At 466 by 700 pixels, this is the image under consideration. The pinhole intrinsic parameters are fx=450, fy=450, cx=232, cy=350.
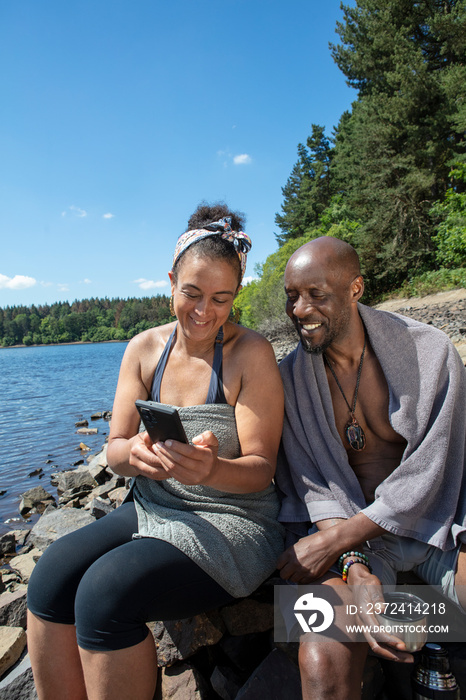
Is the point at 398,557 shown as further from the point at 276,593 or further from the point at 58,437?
the point at 58,437

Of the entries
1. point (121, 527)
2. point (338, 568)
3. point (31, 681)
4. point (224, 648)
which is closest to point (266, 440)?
point (338, 568)

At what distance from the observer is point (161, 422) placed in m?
1.81

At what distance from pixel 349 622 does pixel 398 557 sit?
557 millimetres

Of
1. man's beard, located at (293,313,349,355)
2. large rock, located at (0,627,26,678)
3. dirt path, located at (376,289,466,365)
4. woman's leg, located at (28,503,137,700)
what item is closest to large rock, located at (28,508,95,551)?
large rock, located at (0,627,26,678)

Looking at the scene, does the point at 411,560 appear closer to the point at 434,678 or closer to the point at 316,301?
the point at 434,678

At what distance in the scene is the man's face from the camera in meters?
2.38

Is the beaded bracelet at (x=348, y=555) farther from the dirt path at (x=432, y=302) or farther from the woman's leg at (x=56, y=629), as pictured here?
the dirt path at (x=432, y=302)

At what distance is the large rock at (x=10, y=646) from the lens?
2.58 metres

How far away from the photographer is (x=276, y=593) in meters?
2.22

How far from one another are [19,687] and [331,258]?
2.78 m

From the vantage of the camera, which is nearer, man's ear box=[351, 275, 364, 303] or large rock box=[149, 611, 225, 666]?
large rock box=[149, 611, 225, 666]

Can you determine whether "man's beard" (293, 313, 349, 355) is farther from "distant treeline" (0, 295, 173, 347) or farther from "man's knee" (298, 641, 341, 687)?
"distant treeline" (0, 295, 173, 347)

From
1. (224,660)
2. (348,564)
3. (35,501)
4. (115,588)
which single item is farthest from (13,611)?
(35,501)

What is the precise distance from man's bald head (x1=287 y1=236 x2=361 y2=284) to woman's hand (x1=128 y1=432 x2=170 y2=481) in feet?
3.99
